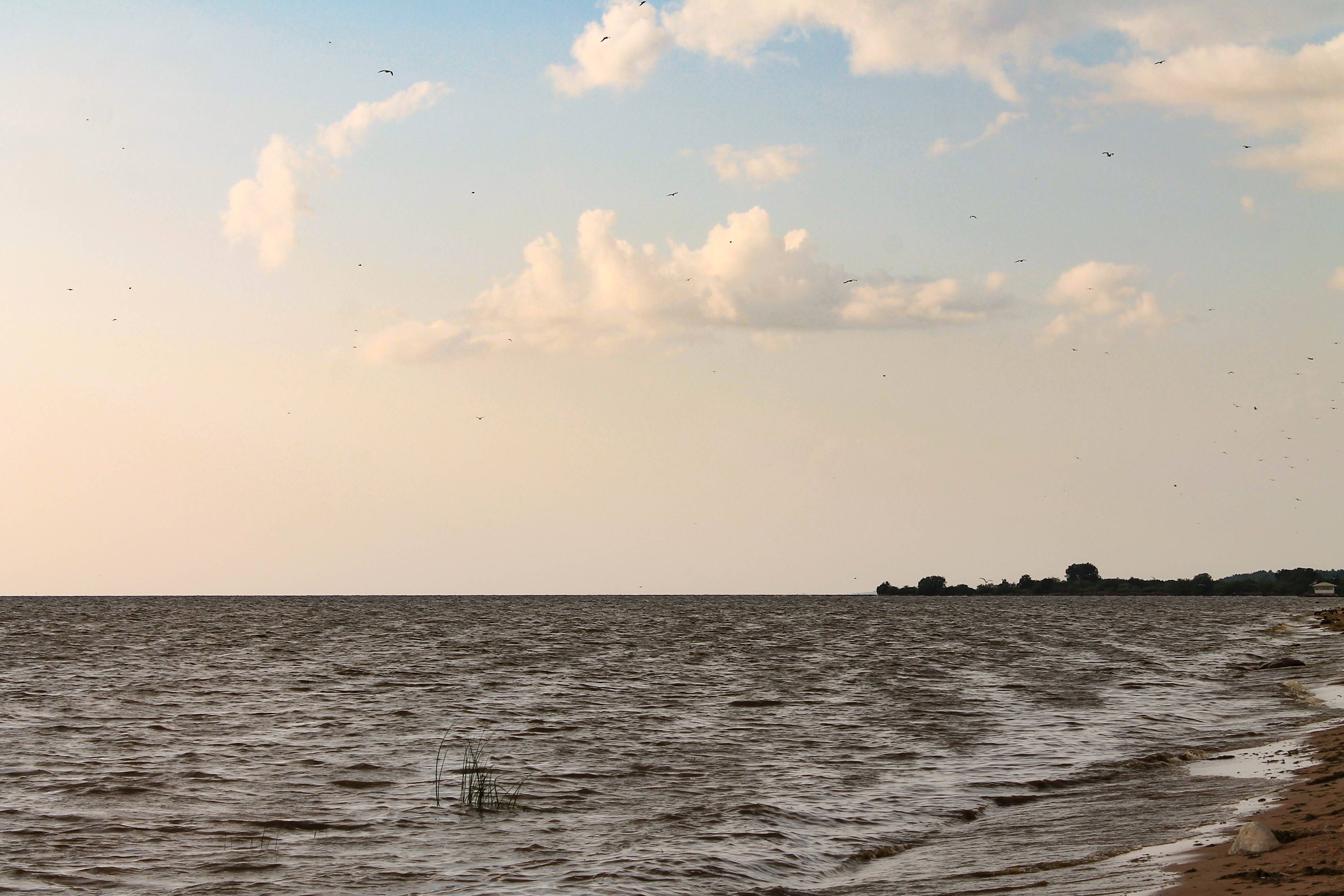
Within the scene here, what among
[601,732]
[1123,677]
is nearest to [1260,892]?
[601,732]

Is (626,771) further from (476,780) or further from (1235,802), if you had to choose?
(1235,802)

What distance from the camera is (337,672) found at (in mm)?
53562

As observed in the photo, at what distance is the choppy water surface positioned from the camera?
54.3 feet

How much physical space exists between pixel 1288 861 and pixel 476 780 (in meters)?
15.8

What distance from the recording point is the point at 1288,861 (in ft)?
42.2

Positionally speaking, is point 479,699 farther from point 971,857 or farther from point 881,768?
point 971,857

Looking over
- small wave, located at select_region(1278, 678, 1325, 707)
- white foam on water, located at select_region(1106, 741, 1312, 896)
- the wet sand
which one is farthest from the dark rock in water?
small wave, located at select_region(1278, 678, 1325, 707)

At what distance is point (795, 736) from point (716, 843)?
12.6m

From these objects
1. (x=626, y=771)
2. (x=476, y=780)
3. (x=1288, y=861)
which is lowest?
(x=626, y=771)

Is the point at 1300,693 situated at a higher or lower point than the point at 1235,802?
lower

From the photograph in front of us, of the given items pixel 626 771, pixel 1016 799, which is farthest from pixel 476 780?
pixel 1016 799

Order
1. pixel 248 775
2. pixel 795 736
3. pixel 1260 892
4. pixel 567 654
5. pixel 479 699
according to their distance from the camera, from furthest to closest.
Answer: pixel 567 654
pixel 479 699
pixel 795 736
pixel 248 775
pixel 1260 892

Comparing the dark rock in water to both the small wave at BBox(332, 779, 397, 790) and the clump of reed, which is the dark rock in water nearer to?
the clump of reed

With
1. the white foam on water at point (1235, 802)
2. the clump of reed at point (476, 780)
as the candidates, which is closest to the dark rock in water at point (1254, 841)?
the white foam on water at point (1235, 802)
